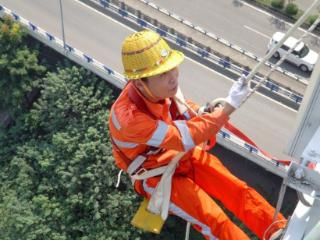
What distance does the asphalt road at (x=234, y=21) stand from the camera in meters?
21.0

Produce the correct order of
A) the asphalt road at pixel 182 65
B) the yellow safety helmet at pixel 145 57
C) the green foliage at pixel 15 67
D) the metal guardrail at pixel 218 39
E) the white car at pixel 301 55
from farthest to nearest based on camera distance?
the white car at pixel 301 55 → the green foliage at pixel 15 67 → the metal guardrail at pixel 218 39 → the asphalt road at pixel 182 65 → the yellow safety helmet at pixel 145 57

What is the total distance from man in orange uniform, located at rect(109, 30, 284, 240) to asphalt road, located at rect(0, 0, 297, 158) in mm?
7965

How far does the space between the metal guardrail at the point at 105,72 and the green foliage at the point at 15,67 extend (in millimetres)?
678

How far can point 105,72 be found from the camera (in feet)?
59.5

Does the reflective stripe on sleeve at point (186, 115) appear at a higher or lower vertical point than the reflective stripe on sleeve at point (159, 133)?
lower

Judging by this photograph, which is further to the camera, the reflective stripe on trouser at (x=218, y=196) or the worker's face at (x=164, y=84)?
the reflective stripe on trouser at (x=218, y=196)

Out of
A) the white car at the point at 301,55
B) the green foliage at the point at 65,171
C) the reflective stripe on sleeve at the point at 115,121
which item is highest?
the reflective stripe on sleeve at the point at 115,121

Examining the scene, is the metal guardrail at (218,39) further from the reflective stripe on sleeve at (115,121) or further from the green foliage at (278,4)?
the reflective stripe on sleeve at (115,121)

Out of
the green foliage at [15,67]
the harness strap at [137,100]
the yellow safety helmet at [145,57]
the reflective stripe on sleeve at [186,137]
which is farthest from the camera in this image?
the green foliage at [15,67]

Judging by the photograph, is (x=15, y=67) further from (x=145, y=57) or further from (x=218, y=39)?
(x=145, y=57)

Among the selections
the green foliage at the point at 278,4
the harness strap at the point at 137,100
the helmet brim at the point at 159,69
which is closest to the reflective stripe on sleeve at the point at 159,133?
the harness strap at the point at 137,100

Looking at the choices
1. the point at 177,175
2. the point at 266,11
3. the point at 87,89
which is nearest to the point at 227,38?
the point at 266,11

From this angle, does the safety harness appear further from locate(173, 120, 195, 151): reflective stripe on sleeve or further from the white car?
the white car

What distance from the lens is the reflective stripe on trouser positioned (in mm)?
7570
